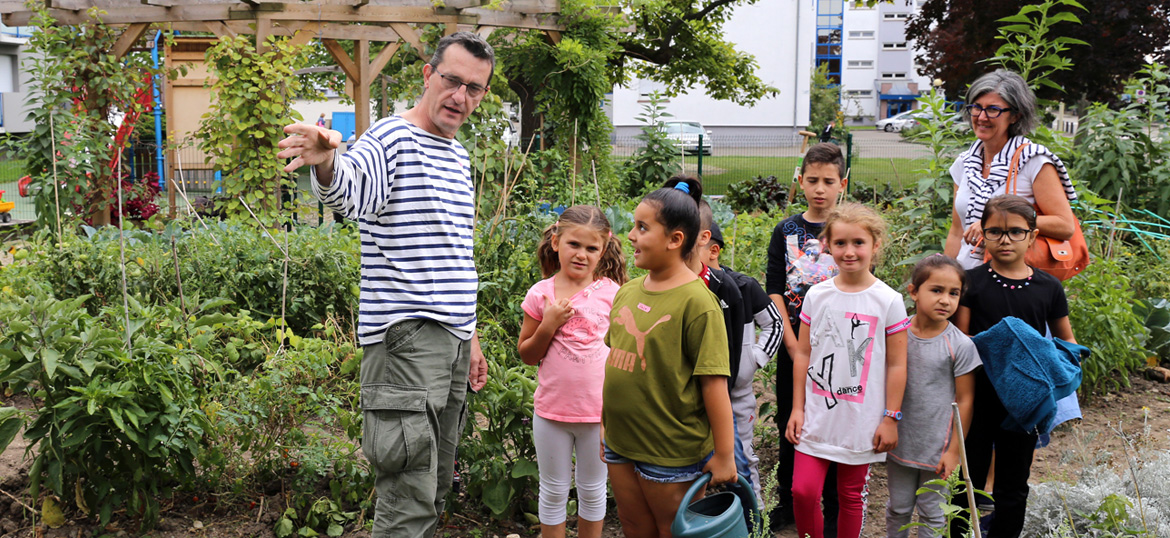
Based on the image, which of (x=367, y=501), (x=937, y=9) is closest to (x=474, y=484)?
(x=367, y=501)

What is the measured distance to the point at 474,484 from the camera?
3066mm

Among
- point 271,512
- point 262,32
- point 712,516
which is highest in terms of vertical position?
point 262,32

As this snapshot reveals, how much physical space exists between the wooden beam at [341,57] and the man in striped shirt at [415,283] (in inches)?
261

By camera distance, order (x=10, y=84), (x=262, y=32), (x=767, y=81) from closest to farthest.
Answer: (x=262, y=32)
(x=10, y=84)
(x=767, y=81)

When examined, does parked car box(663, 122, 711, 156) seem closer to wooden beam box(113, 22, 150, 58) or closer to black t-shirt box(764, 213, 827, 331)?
black t-shirt box(764, 213, 827, 331)

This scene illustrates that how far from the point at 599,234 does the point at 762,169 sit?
58.2ft

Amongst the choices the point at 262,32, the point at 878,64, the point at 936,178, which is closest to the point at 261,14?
the point at 262,32

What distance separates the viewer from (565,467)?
2.80m

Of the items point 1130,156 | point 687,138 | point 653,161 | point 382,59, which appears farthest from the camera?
point 687,138

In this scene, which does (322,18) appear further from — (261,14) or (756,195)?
(756,195)

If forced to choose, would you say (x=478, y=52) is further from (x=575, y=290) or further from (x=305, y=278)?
(x=305, y=278)

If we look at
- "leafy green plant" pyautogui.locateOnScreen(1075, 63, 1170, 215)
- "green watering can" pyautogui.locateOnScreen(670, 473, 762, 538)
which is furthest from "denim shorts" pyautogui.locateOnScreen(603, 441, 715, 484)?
"leafy green plant" pyautogui.locateOnScreen(1075, 63, 1170, 215)

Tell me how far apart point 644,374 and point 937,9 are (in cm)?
1355

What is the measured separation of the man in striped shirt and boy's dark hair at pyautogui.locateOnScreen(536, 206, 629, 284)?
0.52 metres
